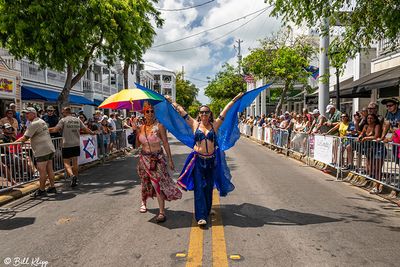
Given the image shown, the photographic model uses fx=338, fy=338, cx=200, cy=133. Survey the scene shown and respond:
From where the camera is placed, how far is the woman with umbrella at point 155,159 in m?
5.25

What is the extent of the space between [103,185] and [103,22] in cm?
529

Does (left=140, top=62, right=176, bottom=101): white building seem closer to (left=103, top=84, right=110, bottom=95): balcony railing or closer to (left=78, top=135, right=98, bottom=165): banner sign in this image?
(left=103, top=84, right=110, bottom=95): balcony railing

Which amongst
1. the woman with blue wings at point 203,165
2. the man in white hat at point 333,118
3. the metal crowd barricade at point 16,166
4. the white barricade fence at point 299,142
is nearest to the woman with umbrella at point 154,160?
the woman with blue wings at point 203,165

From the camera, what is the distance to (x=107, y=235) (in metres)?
4.56

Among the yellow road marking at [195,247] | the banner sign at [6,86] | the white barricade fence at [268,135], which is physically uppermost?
the banner sign at [6,86]

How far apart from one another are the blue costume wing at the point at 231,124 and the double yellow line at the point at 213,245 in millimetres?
1331

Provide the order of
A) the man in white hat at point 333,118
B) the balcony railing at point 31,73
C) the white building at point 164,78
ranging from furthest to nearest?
the white building at point 164,78 → the balcony railing at point 31,73 → the man in white hat at point 333,118

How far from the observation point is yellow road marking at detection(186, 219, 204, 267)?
3676 mm

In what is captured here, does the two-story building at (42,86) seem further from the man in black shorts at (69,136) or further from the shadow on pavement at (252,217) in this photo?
the shadow on pavement at (252,217)

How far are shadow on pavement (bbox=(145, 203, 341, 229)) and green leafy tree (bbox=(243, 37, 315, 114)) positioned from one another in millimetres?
16330

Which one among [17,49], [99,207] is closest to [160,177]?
[99,207]

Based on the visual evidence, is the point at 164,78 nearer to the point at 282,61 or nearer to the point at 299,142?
the point at 282,61

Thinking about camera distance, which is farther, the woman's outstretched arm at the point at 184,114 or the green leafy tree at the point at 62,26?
the green leafy tree at the point at 62,26

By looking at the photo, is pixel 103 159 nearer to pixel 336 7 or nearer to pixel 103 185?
pixel 103 185
